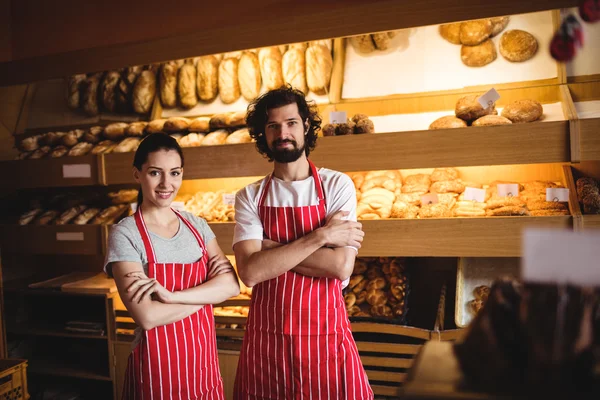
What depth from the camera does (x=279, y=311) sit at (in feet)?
5.70

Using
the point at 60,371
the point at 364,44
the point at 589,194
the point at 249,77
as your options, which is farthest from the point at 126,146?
the point at 589,194

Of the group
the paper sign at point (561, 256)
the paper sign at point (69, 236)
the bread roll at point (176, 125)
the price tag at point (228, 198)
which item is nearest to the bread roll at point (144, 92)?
the bread roll at point (176, 125)

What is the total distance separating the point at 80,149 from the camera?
129 inches

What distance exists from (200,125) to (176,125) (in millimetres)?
160

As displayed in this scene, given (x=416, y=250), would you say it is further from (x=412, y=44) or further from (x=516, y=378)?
(x=516, y=378)

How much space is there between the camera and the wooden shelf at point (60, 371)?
10.1 ft

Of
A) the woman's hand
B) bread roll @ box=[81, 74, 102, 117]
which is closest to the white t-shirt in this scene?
the woman's hand

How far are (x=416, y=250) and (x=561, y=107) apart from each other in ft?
3.73

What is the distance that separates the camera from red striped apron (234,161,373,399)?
5.54ft

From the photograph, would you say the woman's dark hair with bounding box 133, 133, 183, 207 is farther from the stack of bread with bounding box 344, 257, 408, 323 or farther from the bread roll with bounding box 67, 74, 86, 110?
the bread roll with bounding box 67, 74, 86, 110

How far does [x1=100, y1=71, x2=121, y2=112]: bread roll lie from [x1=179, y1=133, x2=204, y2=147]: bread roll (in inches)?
33.0

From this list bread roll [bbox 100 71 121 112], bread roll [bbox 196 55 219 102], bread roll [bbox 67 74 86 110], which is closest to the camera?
bread roll [bbox 196 55 219 102]

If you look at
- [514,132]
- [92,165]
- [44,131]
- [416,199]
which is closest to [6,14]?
[44,131]

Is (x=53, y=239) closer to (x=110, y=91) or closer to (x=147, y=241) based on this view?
(x=110, y=91)
